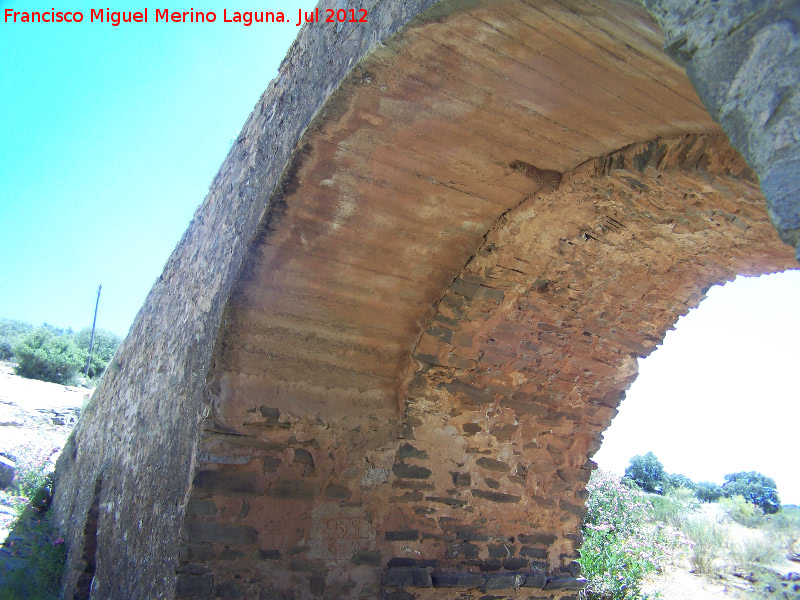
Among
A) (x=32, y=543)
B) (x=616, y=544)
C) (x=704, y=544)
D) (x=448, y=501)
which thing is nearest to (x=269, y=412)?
(x=448, y=501)

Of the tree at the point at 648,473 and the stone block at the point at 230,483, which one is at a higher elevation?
the stone block at the point at 230,483

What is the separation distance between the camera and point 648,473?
17.9 m

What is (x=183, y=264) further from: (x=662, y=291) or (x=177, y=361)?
(x=662, y=291)

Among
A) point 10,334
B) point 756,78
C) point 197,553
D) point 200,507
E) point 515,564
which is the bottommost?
point 515,564

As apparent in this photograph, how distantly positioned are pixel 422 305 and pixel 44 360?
48.7 ft

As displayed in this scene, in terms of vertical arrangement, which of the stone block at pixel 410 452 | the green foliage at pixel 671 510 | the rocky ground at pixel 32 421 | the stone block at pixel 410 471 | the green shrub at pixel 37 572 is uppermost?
the stone block at pixel 410 452

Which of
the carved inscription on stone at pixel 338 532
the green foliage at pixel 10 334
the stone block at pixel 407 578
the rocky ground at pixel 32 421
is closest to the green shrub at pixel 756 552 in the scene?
the stone block at pixel 407 578

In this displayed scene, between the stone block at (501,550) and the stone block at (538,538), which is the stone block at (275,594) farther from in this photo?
the stone block at (538,538)

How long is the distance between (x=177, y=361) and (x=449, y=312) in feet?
5.76

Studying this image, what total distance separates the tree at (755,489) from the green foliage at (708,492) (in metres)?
0.21

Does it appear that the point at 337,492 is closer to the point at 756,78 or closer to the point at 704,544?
the point at 756,78

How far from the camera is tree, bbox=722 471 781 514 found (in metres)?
15.9

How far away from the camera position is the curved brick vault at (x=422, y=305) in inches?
81.3

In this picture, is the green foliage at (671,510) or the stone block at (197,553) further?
the green foliage at (671,510)
